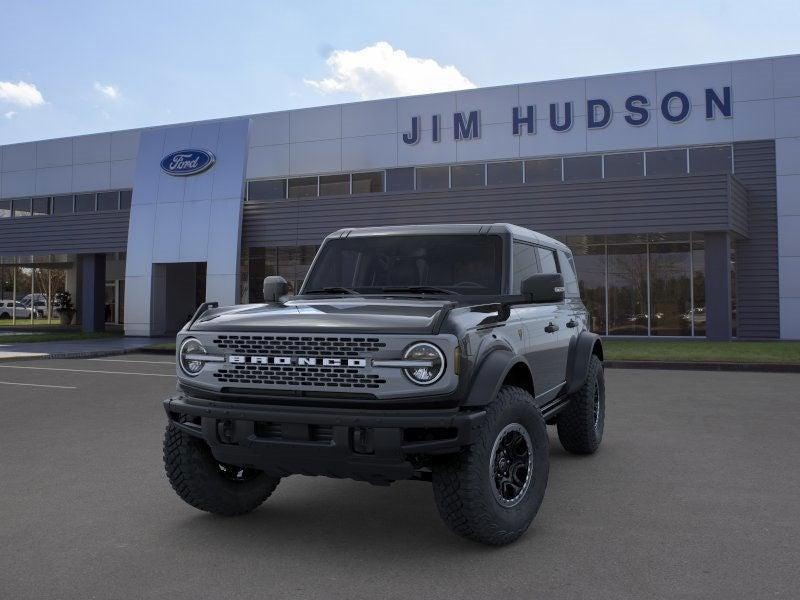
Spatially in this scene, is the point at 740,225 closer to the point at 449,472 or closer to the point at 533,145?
the point at 533,145

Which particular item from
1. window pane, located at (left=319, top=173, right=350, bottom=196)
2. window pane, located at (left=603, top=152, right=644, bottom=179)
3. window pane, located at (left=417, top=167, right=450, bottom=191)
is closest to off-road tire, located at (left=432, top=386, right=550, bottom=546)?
window pane, located at (left=603, top=152, right=644, bottom=179)

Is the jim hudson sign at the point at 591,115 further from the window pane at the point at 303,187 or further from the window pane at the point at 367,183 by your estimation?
the window pane at the point at 303,187

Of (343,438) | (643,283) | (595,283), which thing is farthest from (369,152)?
(343,438)

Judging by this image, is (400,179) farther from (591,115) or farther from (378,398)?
(378,398)

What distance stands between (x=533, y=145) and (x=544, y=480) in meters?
21.1

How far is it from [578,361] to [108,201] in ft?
94.7

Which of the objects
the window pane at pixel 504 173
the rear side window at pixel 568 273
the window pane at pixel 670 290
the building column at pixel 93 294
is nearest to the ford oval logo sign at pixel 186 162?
the building column at pixel 93 294

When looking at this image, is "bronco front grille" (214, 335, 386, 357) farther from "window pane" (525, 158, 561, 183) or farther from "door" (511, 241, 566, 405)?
"window pane" (525, 158, 561, 183)

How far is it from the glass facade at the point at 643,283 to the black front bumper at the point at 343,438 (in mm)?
20175

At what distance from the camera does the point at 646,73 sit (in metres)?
22.9

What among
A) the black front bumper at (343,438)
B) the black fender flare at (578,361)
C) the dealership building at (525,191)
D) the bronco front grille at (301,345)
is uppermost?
the dealership building at (525,191)

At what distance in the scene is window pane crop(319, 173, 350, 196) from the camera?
26.7 meters

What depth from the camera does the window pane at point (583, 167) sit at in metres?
23.6

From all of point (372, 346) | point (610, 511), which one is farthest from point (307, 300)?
point (610, 511)
